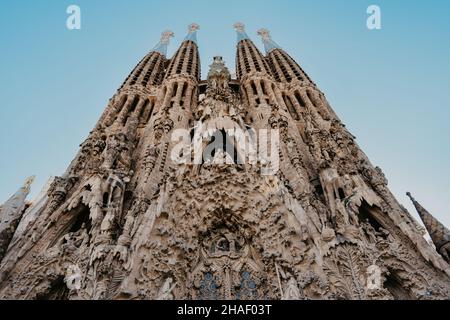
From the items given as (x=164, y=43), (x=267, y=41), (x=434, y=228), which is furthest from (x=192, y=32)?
(x=434, y=228)

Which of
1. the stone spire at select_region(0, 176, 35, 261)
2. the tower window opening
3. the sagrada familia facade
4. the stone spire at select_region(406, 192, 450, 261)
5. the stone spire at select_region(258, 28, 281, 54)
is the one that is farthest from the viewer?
the stone spire at select_region(258, 28, 281, 54)

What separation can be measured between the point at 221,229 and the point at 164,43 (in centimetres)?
2367

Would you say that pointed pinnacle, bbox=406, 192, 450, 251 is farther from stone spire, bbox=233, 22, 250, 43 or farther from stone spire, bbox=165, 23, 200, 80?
stone spire, bbox=233, 22, 250, 43

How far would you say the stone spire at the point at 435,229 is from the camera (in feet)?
32.0

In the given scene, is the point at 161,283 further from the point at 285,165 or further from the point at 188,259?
the point at 285,165

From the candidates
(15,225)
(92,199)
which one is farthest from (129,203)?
(15,225)

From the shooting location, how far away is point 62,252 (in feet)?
30.7

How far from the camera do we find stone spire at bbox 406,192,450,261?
9758 mm

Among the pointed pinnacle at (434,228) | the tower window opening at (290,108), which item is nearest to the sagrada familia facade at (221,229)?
the pointed pinnacle at (434,228)

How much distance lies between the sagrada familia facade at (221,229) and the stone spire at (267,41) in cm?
1522

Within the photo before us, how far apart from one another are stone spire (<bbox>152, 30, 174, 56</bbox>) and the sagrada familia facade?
15.7 meters

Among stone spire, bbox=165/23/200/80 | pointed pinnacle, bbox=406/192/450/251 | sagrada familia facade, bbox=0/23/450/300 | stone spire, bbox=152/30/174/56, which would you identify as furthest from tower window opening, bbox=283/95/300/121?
stone spire, bbox=152/30/174/56

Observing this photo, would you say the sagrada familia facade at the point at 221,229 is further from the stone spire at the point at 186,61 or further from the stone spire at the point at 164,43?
the stone spire at the point at 164,43

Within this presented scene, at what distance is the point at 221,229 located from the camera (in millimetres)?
11273
